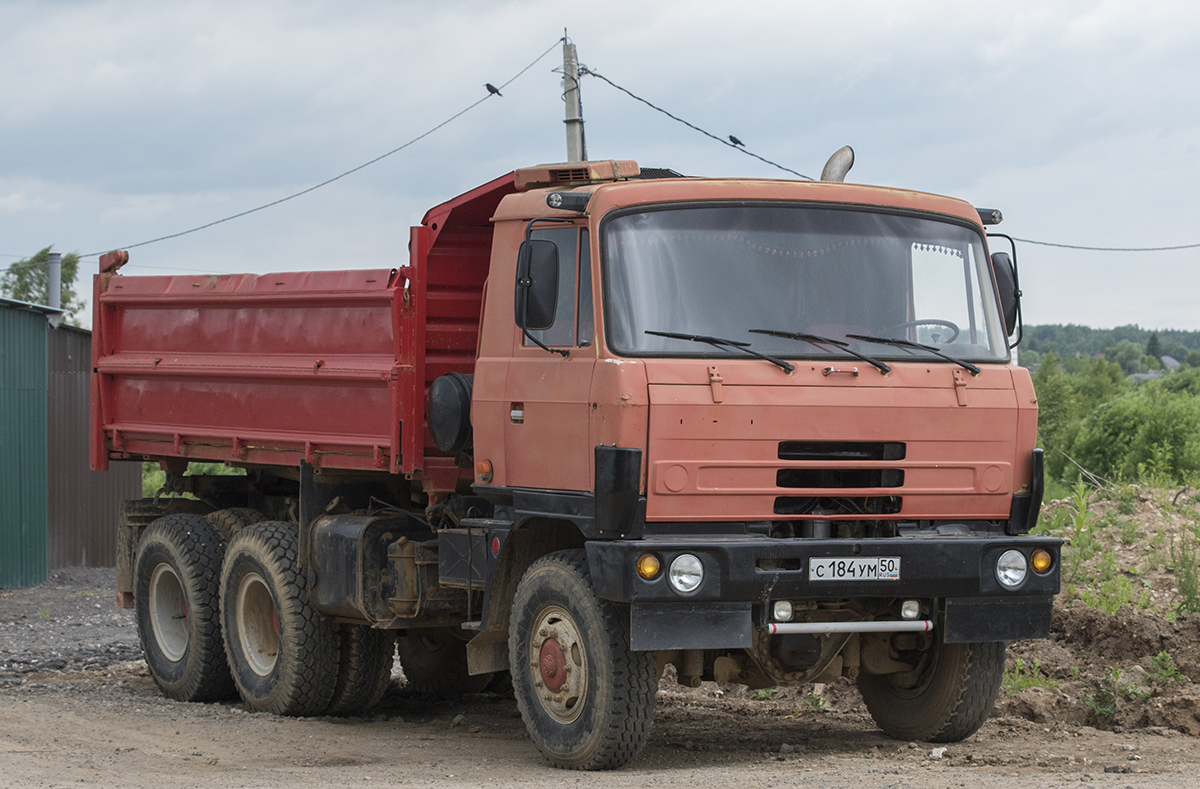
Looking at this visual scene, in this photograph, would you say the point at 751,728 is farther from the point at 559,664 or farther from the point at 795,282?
the point at 795,282

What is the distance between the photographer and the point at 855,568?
7133 mm

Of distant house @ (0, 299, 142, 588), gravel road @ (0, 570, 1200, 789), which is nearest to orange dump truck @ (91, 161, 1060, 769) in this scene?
gravel road @ (0, 570, 1200, 789)

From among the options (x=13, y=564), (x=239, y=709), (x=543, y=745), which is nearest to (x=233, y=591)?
(x=239, y=709)

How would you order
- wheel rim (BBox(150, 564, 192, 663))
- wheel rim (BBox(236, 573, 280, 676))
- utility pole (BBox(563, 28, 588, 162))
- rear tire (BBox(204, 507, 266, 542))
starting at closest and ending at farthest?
wheel rim (BBox(236, 573, 280, 676))
rear tire (BBox(204, 507, 266, 542))
wheel rim (BBox(150, 564, 192, 663))
utility pole (BBox(563, 28, 588, 162))

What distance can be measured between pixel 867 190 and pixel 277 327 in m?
4.13

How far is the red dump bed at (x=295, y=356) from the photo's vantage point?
28.7 ft

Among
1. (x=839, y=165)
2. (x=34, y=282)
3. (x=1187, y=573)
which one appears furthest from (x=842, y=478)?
(x=34, y=282)

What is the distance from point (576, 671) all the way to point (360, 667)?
2.97 m

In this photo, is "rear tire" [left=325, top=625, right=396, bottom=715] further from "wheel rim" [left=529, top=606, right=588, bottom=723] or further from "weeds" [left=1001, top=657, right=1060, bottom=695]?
"weeds" [left=1001, top=657, right=1060, bottom=695]

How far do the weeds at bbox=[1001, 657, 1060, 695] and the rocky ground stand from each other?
1 cm

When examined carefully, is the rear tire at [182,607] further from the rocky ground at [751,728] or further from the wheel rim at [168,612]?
the rocky ground at [751,728]

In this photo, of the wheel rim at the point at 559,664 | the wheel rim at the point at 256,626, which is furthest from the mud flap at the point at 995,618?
the wheel rim at the point at 256,626

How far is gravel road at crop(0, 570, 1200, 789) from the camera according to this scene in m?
7.07

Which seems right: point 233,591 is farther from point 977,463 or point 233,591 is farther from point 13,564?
point 13,564
